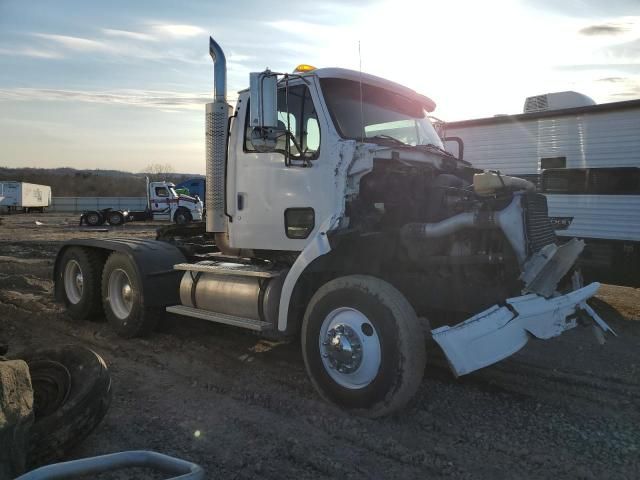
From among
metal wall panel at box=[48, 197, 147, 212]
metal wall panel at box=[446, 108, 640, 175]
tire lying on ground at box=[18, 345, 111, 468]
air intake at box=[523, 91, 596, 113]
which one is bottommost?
tire lying on ground at box=[18, 345, 111, 468]

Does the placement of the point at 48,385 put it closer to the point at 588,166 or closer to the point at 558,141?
the point at 588,166

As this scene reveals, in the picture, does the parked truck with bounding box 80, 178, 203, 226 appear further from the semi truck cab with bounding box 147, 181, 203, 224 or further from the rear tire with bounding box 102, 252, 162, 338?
the rear tire with bounding box 102, 252, 162, 338

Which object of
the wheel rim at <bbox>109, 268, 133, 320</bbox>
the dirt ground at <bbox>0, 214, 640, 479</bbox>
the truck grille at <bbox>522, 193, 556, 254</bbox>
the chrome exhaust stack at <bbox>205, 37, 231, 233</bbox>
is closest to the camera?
the dirt ground at <bbox>0, 214, 640, 479</bbox>

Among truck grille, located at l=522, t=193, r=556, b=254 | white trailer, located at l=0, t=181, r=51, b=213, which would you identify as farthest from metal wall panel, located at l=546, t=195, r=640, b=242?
white trailer, located at l=0, t=181, r=51, b=213

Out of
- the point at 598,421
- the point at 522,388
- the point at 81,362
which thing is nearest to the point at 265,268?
the point at 81,362

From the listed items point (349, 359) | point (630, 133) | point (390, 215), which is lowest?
point (349, 359)

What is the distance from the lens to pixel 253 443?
372 cm

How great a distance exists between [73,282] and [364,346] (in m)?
5.22

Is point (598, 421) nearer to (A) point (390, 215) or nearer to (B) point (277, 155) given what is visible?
(A) point (390, 215)

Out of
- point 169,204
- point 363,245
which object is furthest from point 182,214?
point 363,245

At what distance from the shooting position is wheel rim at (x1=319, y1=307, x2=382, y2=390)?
13.4 ft

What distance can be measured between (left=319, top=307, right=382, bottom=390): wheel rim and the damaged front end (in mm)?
525

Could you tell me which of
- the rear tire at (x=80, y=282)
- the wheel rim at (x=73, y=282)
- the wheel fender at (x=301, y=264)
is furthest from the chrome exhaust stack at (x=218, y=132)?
the wheel rim at (x=73, y=282)

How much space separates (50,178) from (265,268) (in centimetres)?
9764
